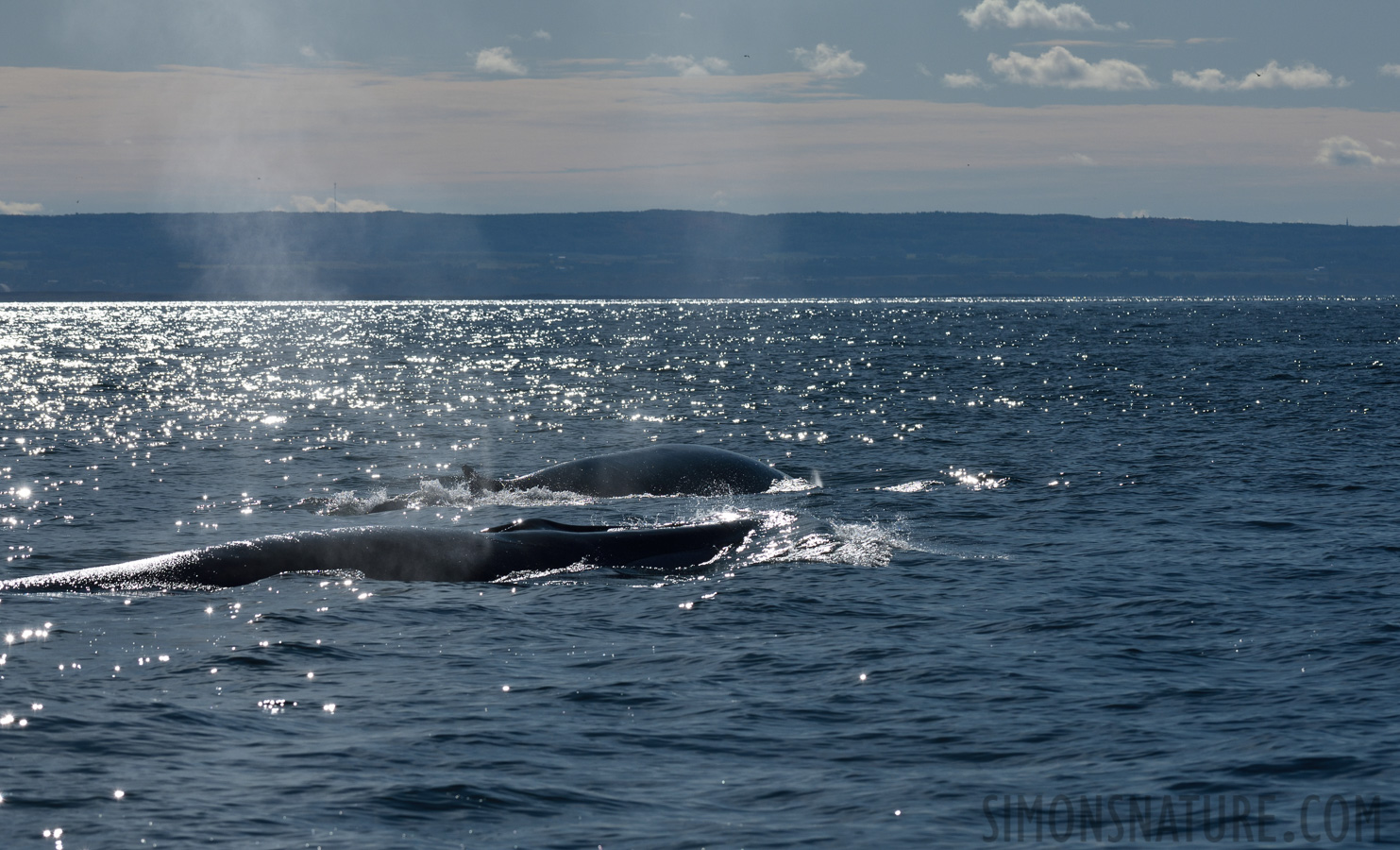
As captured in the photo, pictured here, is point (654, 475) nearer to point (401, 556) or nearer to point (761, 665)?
point (401, 556)

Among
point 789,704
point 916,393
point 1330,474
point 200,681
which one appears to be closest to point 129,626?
point 200,681

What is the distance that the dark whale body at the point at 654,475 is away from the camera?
2561cm

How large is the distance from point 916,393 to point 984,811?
147ft

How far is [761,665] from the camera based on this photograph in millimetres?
13523

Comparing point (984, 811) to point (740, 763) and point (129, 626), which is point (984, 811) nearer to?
point (740, 763)

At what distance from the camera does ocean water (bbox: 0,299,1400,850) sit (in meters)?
9.70

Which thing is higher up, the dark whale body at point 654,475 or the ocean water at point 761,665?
the dark whale body at point 654,475

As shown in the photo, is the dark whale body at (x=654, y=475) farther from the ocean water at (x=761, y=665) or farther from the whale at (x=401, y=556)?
the whale at (x=401, y=556)

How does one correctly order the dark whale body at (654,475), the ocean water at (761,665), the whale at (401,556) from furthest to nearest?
the dark whale body at (654,475), the whale at (401,556), the ocean water at (761,665)

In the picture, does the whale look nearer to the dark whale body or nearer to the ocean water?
the ocean water

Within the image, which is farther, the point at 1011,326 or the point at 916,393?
the point at 1011,326

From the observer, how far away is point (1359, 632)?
14.7 m

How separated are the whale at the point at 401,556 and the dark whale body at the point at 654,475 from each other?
6843mm

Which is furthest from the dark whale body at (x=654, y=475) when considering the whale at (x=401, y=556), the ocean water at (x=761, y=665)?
the whale at (x=401, y=556)
